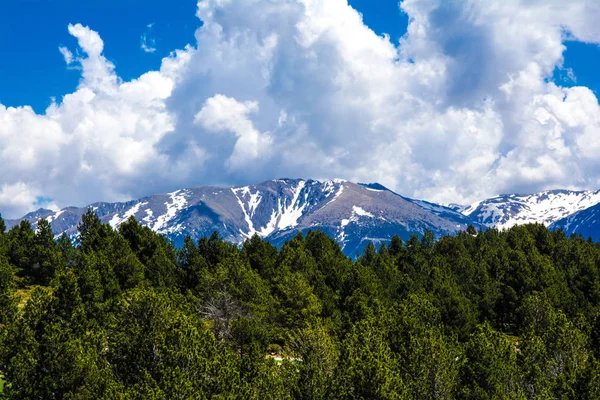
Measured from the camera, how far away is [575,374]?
1945 inches

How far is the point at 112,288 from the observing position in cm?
8500

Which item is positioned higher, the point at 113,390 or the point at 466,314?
the point at 466,314

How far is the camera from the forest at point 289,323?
4369 cm

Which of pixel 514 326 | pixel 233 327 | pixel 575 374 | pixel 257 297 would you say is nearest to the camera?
pixel 575 374

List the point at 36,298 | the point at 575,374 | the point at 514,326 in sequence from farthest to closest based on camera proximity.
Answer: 1. the point at 514,326
2. the point at 36,298
3. the point at 575,374

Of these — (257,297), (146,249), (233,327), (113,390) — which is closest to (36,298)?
(113,390)

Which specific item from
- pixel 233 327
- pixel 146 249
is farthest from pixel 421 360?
pixel 146 249

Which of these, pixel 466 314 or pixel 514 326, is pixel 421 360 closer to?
pixel 466 314

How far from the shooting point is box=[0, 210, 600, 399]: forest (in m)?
43.7

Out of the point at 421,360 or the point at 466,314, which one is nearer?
the point at 421,360

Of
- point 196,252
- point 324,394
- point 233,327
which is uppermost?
point 196,252

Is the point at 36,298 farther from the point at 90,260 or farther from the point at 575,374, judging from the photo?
the point at 575,374

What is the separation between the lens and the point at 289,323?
85500mm

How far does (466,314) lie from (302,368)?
59.2 metres
